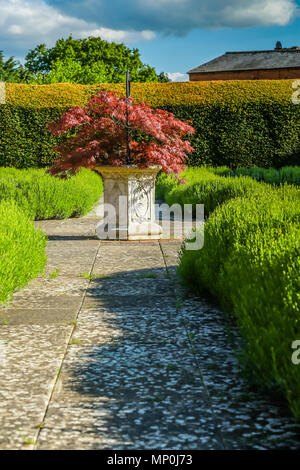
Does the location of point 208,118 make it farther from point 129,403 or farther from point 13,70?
point 13,70

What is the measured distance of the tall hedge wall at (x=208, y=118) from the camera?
741 inches

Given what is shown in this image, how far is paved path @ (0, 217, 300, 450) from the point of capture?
2676 mm

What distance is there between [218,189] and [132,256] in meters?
4.27

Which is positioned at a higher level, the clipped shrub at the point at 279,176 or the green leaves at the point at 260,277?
the clipped shrub at the point at 279,176

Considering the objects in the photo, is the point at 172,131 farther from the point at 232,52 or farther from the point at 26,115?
the point at 232,52


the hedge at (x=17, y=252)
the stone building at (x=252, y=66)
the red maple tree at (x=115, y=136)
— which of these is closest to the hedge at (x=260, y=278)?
the hedge at (x=17, y=252)

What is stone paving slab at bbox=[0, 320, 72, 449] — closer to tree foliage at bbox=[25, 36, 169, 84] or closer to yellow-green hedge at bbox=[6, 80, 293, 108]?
yellow-green hedge at bbox=[6, 80, 293, 108]

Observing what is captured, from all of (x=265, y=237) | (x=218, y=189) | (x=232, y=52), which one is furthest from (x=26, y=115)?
(x=232, y=52)

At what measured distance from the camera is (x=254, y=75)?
1794 inches

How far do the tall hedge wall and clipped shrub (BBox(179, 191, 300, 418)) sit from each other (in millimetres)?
12941

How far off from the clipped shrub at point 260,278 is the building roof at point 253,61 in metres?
41.3

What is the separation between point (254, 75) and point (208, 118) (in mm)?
28457

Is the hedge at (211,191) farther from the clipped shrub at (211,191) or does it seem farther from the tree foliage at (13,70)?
the tree foliage at (13,70)
